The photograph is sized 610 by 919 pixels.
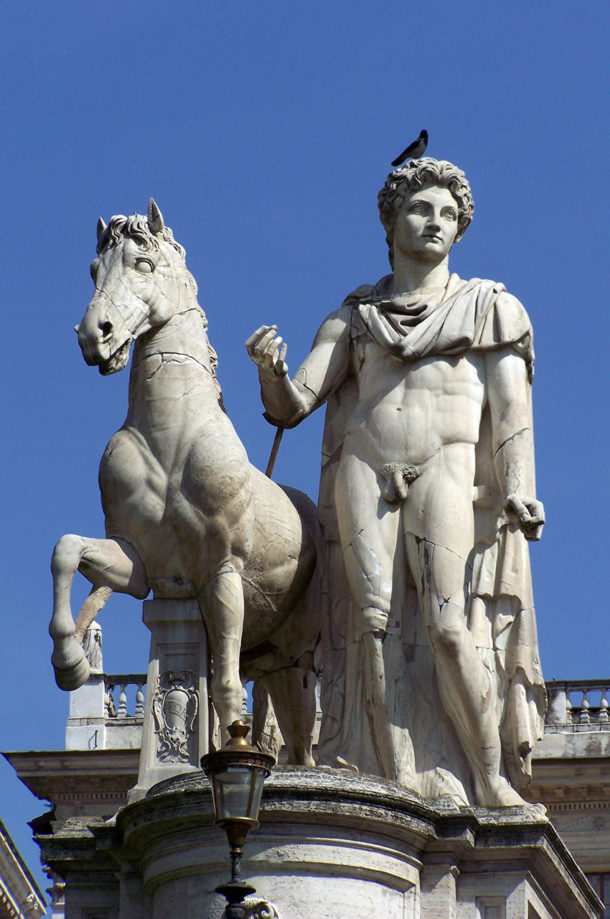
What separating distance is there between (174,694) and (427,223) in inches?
162

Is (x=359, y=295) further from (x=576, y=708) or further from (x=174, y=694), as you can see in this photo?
(x=576, y=708)

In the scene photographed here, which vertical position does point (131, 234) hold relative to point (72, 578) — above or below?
above

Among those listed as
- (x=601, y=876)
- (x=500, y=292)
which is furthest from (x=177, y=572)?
(x=601, y=876)

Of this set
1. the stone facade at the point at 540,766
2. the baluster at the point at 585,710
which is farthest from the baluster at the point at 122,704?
the baluster at the point at 585,710

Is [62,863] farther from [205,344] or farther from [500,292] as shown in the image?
[500,292]

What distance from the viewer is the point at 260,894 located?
17.4 metres

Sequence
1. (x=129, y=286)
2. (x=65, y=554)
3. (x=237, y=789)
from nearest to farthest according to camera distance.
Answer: (x=237, y=789)
(x=65, y=554)
(x=129, y=286)

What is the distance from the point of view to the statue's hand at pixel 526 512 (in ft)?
63.4

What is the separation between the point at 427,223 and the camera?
20.4 meters

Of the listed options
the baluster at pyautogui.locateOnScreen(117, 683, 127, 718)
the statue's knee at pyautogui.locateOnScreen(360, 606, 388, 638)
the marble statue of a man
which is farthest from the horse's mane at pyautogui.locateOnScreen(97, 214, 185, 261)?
the baluster at pyautogui.locateOnScreen(117, 683, 127, 718)

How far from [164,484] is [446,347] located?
7.84 ft

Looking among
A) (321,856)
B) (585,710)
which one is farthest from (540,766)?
(321,856)

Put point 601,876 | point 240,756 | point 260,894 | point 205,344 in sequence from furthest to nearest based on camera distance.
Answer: point 601,876
point 205,344
point 260,894
point 240,756

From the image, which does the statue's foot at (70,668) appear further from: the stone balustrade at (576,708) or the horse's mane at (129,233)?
the stone balustrade at (576,708)
